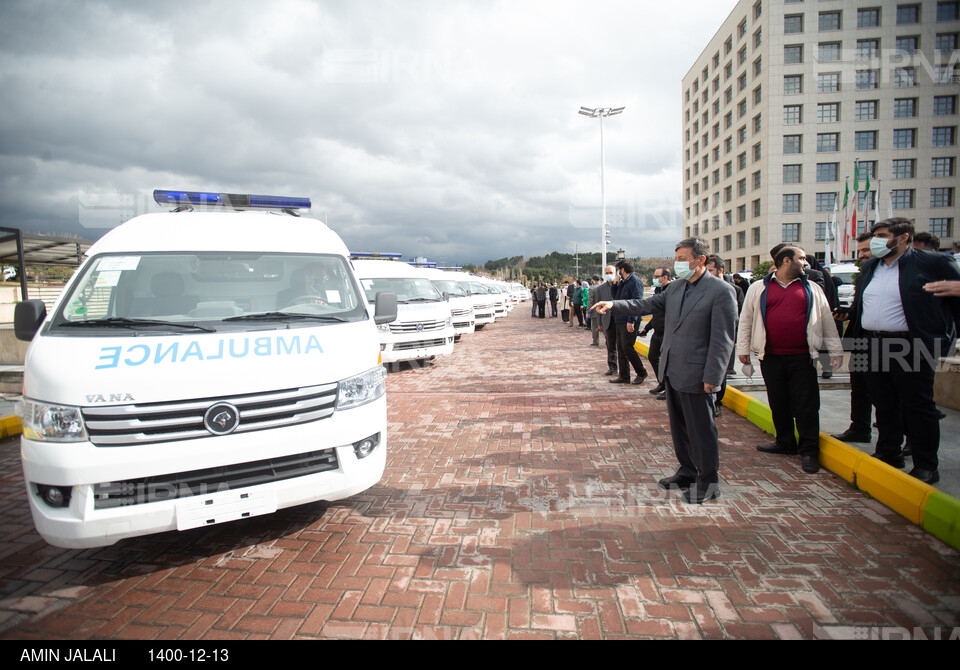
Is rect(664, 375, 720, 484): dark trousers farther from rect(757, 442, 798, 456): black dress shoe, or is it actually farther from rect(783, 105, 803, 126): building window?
rect(783, 105, 803, 126): building window

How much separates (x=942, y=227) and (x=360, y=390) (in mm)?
59654

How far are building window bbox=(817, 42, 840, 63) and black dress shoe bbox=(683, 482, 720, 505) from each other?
182ft

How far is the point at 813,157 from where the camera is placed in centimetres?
4412

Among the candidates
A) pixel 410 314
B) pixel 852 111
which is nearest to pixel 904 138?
pixel 852 111

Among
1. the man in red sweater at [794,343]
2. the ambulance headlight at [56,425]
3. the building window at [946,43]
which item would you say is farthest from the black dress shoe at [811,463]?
the building window at [946,43]

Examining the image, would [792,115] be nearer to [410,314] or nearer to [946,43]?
[946,43]

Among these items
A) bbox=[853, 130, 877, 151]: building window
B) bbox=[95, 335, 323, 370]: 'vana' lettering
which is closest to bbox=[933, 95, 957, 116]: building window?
bbox=[853, 130, 877, 151]: building window

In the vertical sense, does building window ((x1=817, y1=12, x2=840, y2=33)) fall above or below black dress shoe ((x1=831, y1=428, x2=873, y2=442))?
above

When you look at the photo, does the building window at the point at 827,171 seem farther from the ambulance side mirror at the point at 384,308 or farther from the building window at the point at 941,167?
the ambulance side mirror at the point at 384,308

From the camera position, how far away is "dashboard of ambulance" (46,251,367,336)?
3.26 meters

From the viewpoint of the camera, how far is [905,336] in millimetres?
3789

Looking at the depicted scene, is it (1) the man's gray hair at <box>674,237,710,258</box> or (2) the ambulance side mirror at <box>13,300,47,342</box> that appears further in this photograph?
(1) the man's gray hair at <box>674,237,710,258</box>

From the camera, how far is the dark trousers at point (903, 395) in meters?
3.66
